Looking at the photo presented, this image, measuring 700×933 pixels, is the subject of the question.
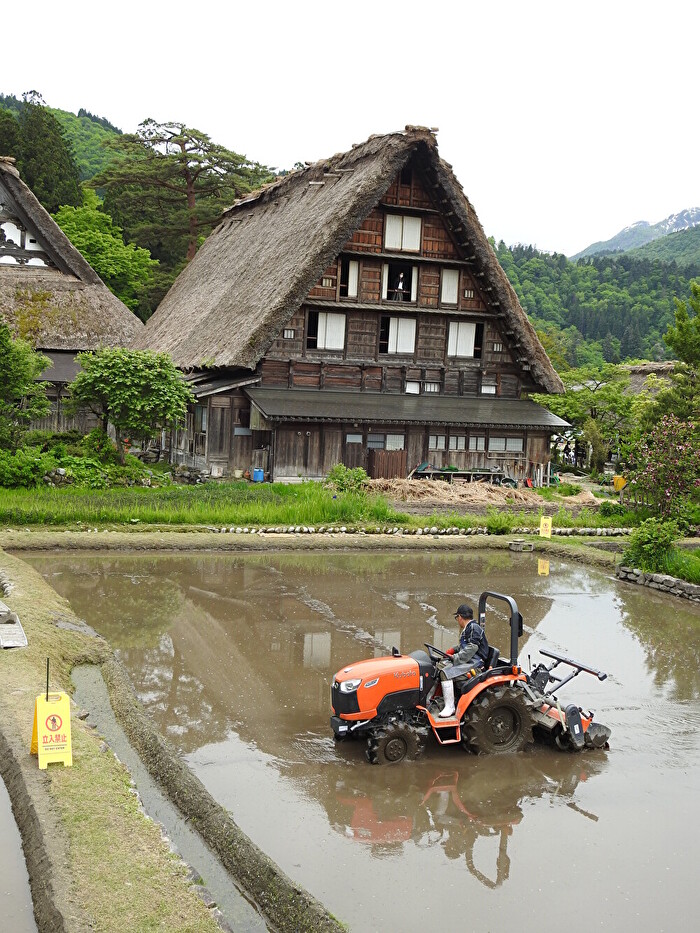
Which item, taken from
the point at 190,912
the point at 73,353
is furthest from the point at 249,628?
the point at 73,353

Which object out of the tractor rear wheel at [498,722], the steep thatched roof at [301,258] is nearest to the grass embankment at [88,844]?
the tractor rear wheel at [498,722]

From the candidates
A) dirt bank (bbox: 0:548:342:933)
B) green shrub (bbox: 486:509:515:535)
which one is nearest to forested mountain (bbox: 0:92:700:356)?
green shrub (bbox: 486:509:515:535)

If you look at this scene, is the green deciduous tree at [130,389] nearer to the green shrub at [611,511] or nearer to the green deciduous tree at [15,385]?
the green deciduous tree at [15,385]

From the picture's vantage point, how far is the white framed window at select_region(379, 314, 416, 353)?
2861 cm

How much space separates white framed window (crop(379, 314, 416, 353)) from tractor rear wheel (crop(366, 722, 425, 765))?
2175 cm

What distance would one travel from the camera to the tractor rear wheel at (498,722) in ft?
26.3

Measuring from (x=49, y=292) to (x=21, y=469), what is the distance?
14.3 m

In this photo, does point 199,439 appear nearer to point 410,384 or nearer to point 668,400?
point 410,384

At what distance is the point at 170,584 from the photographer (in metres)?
14.1

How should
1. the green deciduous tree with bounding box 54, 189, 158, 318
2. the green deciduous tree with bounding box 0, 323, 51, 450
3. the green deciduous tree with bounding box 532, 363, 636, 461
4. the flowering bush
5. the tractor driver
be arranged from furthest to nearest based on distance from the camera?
1. the green deciduous tree with bounding box 54, 189, 158, 318
2. the green deciduous tree with bounding box 532, 363, 636, 461
3. the green deciduous tree with bounding box 0, 323, 51, 450
4. the flowering bush
5. the tractor driver

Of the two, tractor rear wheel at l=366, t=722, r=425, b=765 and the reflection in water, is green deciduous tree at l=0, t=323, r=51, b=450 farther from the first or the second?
the reflection in water

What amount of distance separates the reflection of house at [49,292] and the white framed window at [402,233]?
34.9 feet

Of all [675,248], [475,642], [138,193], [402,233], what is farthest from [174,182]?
[675,248]

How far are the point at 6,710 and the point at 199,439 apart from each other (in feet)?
66.0
